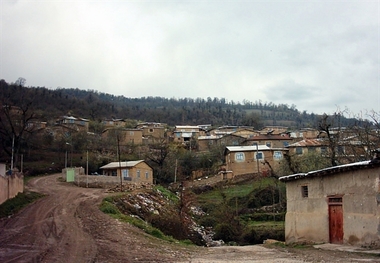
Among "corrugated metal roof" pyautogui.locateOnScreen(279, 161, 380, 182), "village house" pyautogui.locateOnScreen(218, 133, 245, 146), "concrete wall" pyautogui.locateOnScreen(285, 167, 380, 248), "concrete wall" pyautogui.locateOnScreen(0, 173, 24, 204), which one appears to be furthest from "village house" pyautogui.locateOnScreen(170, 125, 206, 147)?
"corrugated metal roof" pyautogui.locateOnScreen(279, 161, 380, 182)

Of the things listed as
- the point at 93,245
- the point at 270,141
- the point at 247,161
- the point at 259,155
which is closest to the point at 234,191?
the point at 247,161

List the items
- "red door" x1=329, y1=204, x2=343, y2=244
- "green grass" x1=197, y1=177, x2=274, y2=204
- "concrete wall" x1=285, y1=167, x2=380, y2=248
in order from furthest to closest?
"green grass" x1=197, y1=177, x2=274, y2=204, "red door" x1=329, y1=204, x2=343, y2=244, "concrete wall" x1=285, y1=167, x2=380, y2=248

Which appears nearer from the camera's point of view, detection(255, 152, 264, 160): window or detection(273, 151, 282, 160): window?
detection(255, 152, 264, 160): window

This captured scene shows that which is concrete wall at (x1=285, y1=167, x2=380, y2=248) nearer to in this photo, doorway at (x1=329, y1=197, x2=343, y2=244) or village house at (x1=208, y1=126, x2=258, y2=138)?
doorway at (x1=329, y1=197, x2=343, y2=244)

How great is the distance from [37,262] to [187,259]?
4898mm

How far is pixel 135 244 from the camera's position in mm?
16641

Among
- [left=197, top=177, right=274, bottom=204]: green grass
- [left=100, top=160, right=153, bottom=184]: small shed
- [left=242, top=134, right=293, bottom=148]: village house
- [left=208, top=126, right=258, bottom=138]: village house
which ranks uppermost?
[left=208, top=126, right=258, bottom=138]: village house

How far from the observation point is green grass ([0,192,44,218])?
2442cm

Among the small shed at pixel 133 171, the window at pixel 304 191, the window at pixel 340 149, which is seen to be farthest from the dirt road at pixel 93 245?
the small shed at pixel 133 171

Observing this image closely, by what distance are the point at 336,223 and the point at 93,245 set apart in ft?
34.0

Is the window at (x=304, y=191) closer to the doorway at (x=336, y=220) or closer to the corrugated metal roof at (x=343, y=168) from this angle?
the corrugated metal roof at (x=343, y=168)

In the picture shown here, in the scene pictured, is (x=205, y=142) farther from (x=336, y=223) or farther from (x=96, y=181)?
(x=336, y=223)

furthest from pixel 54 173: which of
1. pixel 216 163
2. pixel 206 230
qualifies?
pixel 206 230

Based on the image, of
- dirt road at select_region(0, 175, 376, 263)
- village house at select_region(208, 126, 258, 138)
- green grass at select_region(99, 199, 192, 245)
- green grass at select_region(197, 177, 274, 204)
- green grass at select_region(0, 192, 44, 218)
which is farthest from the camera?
village house at select_region(208, 126, 258, 138)
